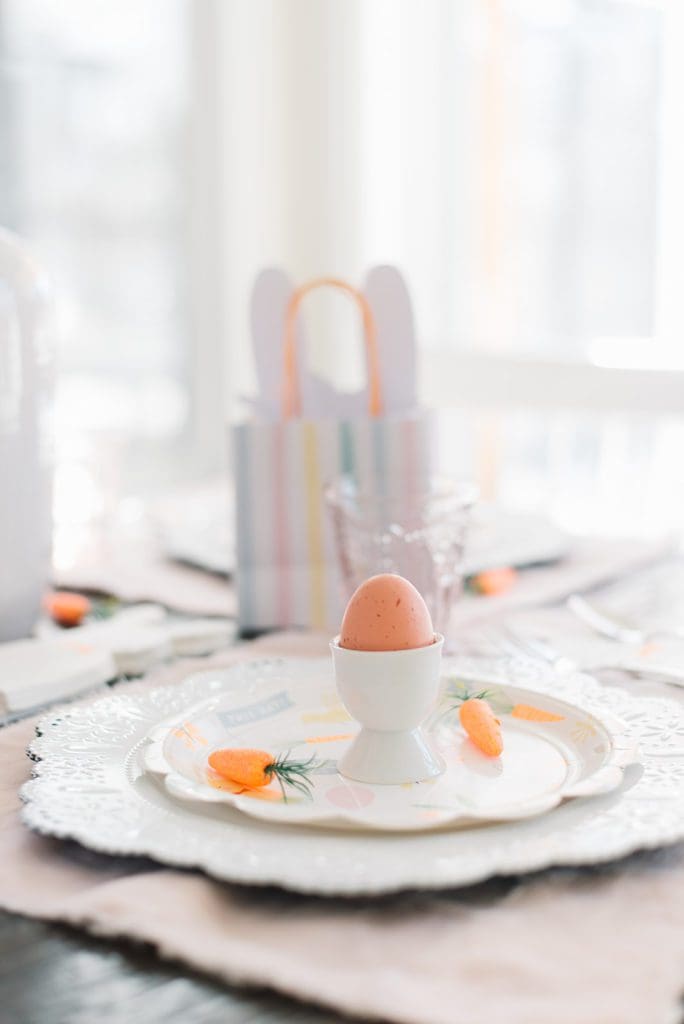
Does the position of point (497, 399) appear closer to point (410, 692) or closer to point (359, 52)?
point (359, 52)

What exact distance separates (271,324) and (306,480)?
0.16 meters

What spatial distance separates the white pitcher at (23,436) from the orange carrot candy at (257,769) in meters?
0.40

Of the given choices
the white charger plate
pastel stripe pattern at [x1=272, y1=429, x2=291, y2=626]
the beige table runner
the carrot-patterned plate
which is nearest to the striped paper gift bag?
pastel stripe pattern at [x1=272, y1=429, x2=291, y2=626]

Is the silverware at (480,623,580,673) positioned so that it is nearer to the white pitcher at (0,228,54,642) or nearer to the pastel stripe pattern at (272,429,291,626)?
the pastel stripe pattern at (272,429,291,626)

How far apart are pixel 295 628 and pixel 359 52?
5.82 feet

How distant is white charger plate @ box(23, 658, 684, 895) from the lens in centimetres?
51

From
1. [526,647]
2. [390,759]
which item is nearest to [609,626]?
[526,647]

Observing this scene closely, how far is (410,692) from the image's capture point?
0.63m

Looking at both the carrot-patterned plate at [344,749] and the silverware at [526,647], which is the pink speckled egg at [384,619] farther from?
the silverware at [526,647]

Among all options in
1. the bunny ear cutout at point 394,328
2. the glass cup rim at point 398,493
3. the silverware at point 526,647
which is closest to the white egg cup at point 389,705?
the silverware at point 526,647

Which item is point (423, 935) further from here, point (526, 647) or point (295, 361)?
point (295, 361)

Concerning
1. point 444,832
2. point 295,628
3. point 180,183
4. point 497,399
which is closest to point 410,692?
point 444,832

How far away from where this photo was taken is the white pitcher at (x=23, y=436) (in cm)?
95

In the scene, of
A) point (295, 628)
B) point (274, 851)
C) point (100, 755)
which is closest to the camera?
point (274, 851)
